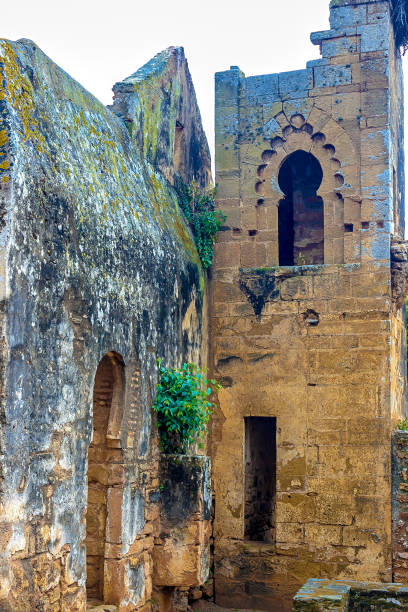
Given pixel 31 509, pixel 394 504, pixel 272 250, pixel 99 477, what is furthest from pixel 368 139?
pixel 31 509

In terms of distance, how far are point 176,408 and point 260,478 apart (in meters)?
3.24

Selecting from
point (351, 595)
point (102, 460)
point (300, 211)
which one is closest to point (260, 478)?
point (300, 211)

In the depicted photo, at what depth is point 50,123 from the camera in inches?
253

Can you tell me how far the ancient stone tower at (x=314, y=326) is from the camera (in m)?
9.27

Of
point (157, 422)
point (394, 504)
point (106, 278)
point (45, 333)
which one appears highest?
point (106, 278)

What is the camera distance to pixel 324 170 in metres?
10.0

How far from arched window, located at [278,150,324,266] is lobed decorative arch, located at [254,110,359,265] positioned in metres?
1.25

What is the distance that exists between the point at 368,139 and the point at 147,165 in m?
2.77

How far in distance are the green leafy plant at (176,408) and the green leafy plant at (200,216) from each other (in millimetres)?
2091

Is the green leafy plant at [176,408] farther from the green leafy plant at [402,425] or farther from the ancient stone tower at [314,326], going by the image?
the green leafy plant at [402,425]

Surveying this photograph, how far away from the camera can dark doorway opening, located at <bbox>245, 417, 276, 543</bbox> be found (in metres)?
10.2

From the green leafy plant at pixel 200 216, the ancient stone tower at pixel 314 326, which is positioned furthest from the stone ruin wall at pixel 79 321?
the ancient stone tower at pixel 314 326

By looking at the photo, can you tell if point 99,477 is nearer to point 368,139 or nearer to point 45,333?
point 45,333

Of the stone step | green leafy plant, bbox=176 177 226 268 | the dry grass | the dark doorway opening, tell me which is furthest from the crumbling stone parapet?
the stone step
